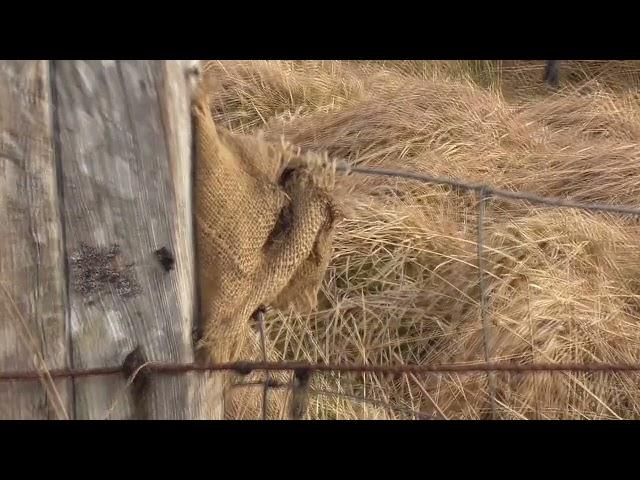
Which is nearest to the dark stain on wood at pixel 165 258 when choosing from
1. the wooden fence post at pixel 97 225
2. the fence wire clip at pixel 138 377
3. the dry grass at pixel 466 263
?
the wooden fence post at pixel 97 225

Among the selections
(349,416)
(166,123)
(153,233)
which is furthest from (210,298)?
(349,416)

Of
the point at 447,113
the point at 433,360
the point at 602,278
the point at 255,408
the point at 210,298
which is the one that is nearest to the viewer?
the point at 210,298

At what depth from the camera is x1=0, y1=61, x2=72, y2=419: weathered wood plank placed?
80cm

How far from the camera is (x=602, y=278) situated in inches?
97.7

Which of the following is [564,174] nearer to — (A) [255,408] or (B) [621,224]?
(B) [621,224]

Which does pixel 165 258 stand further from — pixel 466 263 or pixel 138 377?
pixel 466 263

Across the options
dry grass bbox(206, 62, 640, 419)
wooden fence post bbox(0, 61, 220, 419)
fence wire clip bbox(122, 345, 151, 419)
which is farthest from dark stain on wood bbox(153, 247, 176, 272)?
dry grass bbox(206, 62, 640, 419)

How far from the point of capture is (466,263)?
7.97ft

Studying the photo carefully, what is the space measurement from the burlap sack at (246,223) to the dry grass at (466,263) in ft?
2.01

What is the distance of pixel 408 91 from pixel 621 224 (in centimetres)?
136

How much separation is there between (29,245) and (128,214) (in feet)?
0.43

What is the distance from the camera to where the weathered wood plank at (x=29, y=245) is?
0.80 metres

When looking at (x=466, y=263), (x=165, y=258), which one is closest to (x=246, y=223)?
(x=165, y=258)

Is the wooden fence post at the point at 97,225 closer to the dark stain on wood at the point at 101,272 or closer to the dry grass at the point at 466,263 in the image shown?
the dark stain on wood at the point at 101,272
